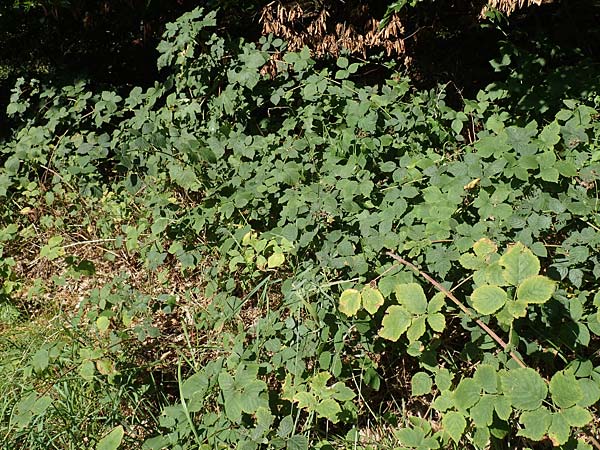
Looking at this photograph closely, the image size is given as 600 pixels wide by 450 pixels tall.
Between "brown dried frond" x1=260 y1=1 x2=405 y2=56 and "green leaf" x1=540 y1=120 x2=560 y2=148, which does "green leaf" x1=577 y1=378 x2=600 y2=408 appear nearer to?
"green leaf" x1=540 y1=120 x2=560 y2=148

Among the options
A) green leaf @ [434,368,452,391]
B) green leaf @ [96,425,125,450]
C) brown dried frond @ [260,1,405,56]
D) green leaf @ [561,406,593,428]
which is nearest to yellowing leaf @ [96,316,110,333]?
green leaf @ [96,425,125,450]

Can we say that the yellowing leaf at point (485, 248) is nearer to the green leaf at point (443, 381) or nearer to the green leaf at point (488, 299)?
the green leaf at point (488, 299)

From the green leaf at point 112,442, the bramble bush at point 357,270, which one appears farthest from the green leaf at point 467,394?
the green leaf at point 112,442

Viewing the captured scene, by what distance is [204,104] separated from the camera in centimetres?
368

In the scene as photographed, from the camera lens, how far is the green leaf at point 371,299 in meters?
2.00

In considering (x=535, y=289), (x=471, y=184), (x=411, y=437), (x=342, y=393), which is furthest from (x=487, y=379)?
(x=471, y=184)

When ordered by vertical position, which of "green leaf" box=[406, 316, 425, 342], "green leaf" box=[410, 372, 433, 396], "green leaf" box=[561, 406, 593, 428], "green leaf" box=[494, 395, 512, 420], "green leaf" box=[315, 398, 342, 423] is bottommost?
"green leaf" box=[410, 372, 433, 396]

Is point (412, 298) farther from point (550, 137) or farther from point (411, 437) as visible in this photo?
point (550, 137)

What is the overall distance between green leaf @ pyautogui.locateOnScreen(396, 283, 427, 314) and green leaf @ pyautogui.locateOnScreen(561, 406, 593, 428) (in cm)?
46

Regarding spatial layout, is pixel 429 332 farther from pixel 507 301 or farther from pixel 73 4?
pixel 73 4

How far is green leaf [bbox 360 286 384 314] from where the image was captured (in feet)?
6.55

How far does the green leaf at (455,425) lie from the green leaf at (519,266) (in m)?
0.44

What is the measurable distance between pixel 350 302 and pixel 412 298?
0.21 m

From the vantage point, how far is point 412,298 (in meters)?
1.89
